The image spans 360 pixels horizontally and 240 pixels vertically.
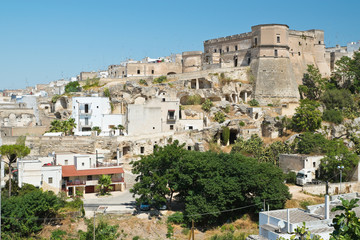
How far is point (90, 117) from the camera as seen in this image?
42.9m

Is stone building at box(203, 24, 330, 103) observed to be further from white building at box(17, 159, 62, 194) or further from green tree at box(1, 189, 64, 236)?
green tree at box(1, 189, 64, 236)

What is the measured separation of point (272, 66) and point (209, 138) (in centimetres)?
1725

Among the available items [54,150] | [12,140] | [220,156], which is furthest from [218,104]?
[12,140]

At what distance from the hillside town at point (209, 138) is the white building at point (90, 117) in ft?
0.41

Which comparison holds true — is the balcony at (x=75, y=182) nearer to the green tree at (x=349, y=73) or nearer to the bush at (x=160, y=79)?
the bush at (x=160, y=79)

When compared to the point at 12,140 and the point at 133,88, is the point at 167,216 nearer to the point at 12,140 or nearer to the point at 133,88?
the point at 12,140

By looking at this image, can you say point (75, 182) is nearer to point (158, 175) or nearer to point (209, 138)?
point (158, 175)

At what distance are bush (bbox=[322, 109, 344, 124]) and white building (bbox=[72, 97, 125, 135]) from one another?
22874 mm

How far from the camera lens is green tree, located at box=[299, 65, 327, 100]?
53.2 metres

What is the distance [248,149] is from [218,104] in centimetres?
993

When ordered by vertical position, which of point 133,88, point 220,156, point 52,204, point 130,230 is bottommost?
point 130,230

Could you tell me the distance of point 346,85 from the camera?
5528 cm

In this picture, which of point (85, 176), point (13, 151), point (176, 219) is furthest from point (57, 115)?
point (176, 219)

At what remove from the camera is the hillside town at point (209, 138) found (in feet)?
89.1
